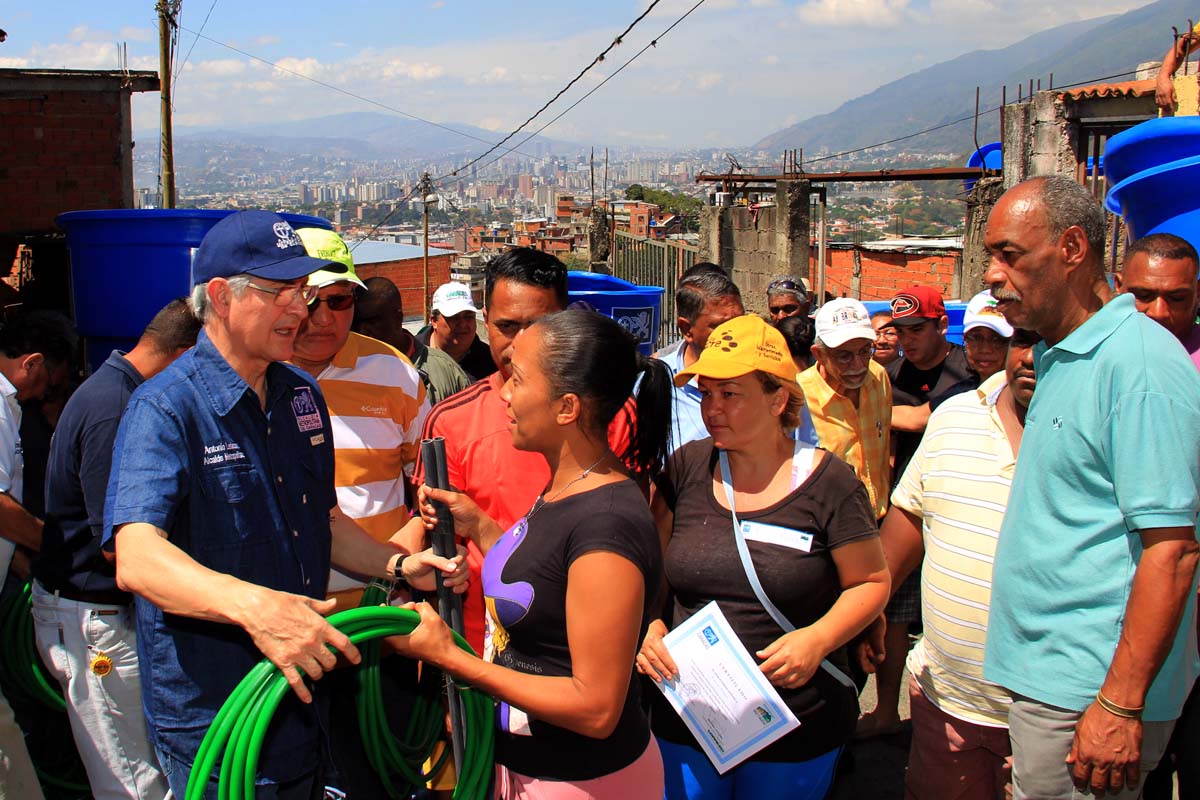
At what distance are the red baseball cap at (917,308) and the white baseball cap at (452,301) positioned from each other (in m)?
2.61

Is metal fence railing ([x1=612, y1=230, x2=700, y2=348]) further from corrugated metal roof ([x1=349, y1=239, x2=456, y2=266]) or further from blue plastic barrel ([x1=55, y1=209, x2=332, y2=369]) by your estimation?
corrugated metal roof ([x1=349, y1=239, x2=456, y2=266])

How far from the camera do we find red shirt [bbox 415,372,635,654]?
270 cm

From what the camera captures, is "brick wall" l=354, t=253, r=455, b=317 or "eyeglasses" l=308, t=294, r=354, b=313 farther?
"brick wall" l=354, t=253, r=455, b=317

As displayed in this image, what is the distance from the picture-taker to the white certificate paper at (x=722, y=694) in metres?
2.33

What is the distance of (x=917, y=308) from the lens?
455 centimetres

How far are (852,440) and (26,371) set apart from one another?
362 centimetres

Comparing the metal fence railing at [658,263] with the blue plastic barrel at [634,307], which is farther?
the metal fence railing at [658,263]

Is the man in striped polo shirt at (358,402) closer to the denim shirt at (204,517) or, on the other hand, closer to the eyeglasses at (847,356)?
the denim shirt at (204,517)

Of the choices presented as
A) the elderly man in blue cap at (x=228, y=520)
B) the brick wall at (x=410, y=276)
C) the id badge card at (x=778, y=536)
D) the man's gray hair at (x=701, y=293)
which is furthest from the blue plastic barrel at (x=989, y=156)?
the brick wall at (x=410, y=276)

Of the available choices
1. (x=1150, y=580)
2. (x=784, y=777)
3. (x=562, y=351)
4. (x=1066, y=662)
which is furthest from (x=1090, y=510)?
(x=562, y=351)

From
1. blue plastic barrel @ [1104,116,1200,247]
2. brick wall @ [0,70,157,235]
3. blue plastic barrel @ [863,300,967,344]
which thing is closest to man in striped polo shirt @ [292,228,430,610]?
blue plastic barrel @ [1104,116,1200,247]

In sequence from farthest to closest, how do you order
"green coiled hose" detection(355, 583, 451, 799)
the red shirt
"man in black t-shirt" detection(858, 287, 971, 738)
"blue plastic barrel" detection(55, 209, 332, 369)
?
1. "blue plastic barrel" detection(55, 209, 332, 369)
2. "man in black t-shirt" detection(858, 287, 971, 738)
3. the red shirt
4. "green coiled hose" detection(355, 583, 451, 799)

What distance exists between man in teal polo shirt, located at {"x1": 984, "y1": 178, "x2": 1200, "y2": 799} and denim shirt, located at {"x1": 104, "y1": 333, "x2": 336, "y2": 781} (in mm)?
1793

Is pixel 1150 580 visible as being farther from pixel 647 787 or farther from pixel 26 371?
pixel 26 371
